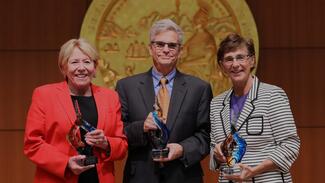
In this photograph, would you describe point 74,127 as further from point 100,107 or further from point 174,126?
point 174,126

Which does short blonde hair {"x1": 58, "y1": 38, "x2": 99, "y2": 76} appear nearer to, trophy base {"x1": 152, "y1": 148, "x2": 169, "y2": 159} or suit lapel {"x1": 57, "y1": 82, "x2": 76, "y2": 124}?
suit lapel {"x1": 57, "y1": 82, "x2": 76, "y2": 124}

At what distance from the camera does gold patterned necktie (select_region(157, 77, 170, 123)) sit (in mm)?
2859

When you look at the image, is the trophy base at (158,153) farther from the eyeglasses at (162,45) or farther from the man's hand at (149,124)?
the eyeglasses at (162,45)

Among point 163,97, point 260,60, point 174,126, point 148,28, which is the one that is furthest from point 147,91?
point 260,60

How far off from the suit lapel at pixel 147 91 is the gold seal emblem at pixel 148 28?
141 centimetres

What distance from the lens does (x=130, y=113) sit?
9.58 feet

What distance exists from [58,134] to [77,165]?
6.2 inches

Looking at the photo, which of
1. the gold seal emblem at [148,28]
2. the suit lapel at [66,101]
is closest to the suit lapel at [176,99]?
the suit lapel at [66,101]

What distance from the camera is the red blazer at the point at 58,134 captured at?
2.62 metres

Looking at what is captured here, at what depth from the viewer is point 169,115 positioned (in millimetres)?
2871
